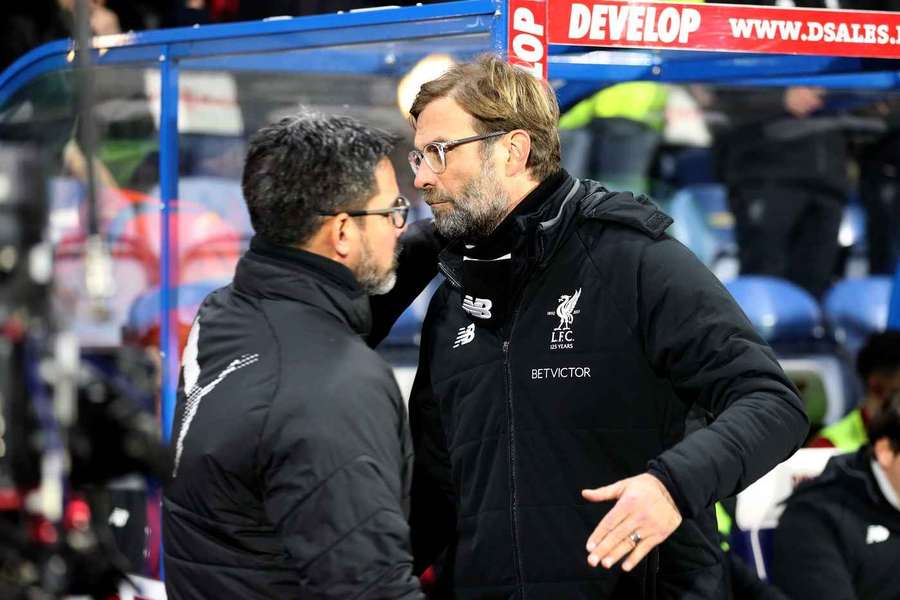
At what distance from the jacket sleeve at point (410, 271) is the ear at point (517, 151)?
38 centimetres

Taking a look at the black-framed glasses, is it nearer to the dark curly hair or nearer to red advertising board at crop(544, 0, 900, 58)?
the dark curly hair

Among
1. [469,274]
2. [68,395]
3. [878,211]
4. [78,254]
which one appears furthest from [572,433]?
[878,211]

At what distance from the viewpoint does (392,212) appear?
267 centimetres

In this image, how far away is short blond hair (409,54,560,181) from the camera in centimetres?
300

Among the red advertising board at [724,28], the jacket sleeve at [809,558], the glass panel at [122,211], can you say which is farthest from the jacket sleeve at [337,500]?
the jacket sleeve at [809,558]

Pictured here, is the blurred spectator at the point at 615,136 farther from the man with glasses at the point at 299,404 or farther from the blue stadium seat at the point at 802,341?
the man with glasses at the point at 299,404

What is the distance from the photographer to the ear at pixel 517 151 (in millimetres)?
3010

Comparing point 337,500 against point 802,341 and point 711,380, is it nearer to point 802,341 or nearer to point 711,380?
point 711,380

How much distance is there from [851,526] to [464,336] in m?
1.70

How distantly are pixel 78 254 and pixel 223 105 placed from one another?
1316 millimetres

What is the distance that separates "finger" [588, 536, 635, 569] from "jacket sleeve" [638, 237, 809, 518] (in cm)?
12

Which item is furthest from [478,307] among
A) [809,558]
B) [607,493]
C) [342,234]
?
[809,558]

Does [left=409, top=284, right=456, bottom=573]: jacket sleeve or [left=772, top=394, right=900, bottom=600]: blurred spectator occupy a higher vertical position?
[left=409, top=284, right=456, bottom=573]: jacket sleeve

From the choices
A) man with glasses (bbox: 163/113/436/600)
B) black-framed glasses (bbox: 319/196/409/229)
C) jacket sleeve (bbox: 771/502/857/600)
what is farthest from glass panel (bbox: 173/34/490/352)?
jacket sleeve (bbox: 771/502/857/600)
